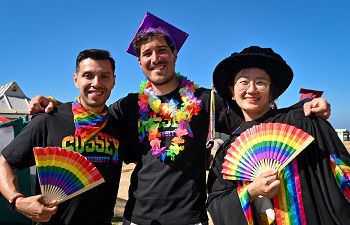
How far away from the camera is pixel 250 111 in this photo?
2568mm

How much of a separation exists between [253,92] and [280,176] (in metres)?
Answer: 0.66

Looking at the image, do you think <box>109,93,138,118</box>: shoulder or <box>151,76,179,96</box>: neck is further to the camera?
<box>109,93,138,118</box>: shoulder

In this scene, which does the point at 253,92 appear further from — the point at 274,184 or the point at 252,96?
the point at 274,184

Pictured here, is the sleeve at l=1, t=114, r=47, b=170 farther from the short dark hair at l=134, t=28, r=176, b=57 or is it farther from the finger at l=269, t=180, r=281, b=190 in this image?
the finger at l=269, t=180, r=281, b=190

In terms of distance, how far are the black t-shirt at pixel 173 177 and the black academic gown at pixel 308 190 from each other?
37cm

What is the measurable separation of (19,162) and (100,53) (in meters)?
1.24

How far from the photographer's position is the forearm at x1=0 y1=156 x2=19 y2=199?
2.65 m

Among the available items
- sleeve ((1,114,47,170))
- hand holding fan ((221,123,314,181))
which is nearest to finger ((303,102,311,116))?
hand holding fan ((221,123,314,181))

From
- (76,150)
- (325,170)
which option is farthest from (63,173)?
(325,170)

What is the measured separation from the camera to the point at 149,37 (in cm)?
324

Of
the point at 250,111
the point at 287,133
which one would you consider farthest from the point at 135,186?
the point at 287,133

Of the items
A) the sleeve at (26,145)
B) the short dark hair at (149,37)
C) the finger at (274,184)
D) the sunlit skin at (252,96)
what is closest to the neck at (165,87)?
the short dark hair at (149,37)

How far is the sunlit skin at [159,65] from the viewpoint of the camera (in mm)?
3131

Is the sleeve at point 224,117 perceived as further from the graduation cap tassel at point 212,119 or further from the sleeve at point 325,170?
the sleeve at point 325,170
